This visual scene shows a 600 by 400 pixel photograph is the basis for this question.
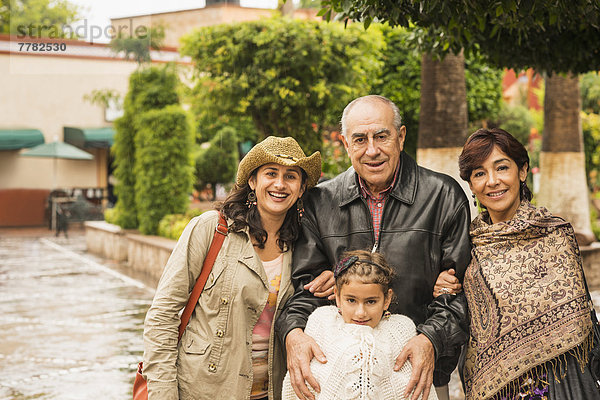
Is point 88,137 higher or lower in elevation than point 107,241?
higher

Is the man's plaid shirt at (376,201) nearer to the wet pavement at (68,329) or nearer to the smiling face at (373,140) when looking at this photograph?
the smiling face at (373,140)

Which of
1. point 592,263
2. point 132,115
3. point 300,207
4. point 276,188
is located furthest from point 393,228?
point 132,115

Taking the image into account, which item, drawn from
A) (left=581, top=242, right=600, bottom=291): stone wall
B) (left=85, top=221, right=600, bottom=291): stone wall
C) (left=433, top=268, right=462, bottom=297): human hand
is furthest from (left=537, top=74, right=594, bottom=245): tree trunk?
(left=433, top=268, right=462, bottom=297): human hand

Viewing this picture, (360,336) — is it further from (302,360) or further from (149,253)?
(149,253)

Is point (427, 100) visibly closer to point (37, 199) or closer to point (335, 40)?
point (335, 40)

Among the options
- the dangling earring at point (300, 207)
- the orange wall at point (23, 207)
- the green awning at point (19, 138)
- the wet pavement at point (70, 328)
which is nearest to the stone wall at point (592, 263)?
the wet pavement at point (70, 328)

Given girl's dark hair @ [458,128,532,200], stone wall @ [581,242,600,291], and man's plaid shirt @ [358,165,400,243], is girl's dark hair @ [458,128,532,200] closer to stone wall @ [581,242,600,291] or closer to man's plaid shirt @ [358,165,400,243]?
man's plaid shirt @ [358,165,400,243]

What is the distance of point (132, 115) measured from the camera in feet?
48.5

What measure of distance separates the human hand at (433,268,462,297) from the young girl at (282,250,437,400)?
22 cm

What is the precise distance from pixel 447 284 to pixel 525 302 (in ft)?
1.19

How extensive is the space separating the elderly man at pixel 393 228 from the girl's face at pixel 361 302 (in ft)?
0.84

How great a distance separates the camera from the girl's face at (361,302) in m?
2.91

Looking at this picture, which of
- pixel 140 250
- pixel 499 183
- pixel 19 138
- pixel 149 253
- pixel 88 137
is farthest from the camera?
pixel 88 137

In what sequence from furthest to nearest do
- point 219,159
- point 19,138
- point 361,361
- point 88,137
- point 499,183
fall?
point 88,137
point 19,138
point 219,159
point 499,183
point 361,361
